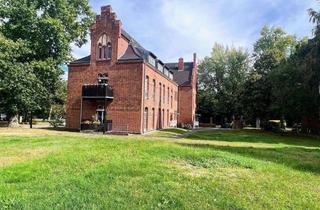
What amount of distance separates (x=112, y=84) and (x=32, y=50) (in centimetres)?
937

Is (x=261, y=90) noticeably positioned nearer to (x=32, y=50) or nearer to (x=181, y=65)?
(x=181, y=65)

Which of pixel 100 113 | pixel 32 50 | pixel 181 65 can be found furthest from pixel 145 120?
pixel 181 65

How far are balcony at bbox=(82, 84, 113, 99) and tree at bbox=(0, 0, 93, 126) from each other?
5.53 meters

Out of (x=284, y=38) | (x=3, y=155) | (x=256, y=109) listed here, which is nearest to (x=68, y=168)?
(x=3, y=155)

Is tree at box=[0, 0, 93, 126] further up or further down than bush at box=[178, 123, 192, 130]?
further up

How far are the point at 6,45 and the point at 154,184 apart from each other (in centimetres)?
2641

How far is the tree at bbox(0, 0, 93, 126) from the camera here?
30469 millimetres

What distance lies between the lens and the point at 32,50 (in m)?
32.7

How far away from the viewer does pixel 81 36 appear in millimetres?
37562

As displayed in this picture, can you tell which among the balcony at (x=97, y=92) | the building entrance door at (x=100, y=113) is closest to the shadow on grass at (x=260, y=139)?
the balcony at (x=97, y=92)

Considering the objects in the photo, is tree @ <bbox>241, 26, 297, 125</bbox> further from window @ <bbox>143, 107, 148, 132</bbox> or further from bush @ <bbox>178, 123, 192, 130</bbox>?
window @ <bbox>143, 107, 148, 132</bbox>

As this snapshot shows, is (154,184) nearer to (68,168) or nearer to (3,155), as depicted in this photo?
(68,168)

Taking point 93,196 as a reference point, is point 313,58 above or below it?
above

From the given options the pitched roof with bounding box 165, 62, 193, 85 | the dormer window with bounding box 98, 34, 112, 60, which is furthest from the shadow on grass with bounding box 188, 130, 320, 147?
the pitched roof with bounding box 165, 62, 193, 85
